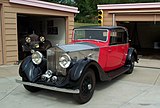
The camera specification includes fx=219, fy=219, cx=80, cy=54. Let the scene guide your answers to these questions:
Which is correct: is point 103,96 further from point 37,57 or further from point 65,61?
point 37,57

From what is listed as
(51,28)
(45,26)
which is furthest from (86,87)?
(45,26)

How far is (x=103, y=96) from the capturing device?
18.2 feet

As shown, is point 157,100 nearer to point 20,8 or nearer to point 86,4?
point 20,8

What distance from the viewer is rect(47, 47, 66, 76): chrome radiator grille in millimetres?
5227

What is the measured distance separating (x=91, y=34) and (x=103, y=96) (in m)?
2.06

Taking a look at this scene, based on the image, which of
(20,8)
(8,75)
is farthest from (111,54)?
(20,8)

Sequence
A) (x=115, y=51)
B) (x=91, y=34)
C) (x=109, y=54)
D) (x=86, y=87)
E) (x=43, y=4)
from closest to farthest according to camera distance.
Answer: (x=86, y=87)
(x=109, y=54)
(x=91, y=34)
(x=115, y=51)
(x=43, y=4)

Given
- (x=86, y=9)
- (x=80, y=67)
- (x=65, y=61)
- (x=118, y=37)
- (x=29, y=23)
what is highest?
(x=86, y=9)

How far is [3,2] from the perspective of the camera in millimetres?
9070

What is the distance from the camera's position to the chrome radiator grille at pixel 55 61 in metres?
5.23

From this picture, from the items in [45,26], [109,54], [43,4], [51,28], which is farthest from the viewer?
[45,26]

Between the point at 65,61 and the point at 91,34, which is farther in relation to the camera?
the point at 91,34

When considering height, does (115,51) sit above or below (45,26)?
below

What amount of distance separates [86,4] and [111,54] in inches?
1430
